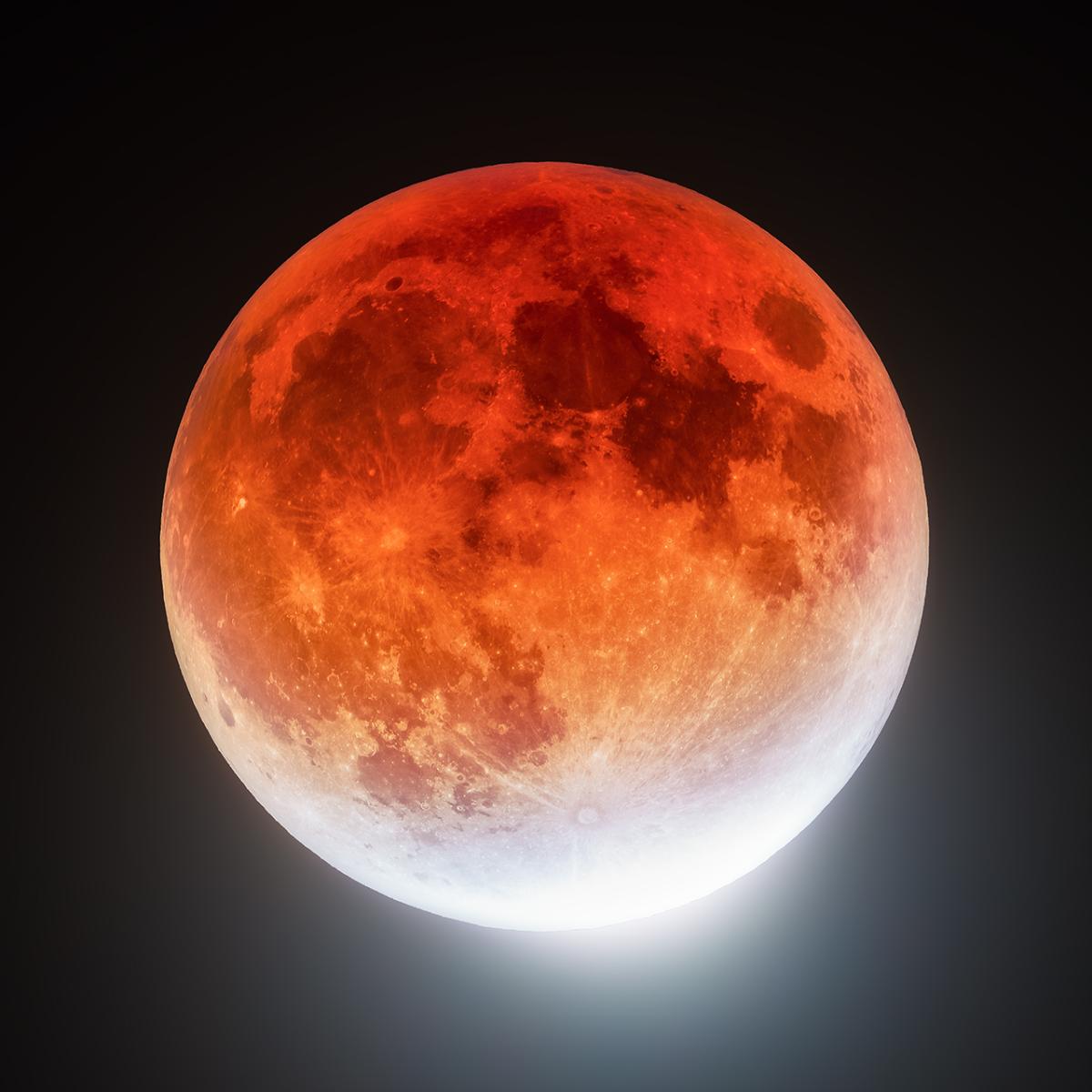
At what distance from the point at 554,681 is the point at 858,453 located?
1.07m

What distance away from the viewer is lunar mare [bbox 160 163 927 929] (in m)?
2.66

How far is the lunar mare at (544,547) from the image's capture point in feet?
8.74

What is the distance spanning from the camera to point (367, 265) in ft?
9.87

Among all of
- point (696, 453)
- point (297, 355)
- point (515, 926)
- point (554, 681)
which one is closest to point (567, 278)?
point (696, 453)

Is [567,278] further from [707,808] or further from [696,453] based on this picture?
[707,808]

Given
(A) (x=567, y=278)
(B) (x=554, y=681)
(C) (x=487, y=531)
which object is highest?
(A) (x=567, y=278)

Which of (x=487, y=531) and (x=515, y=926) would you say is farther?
(x=515, y=926)

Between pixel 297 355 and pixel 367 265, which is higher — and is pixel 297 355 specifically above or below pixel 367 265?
below

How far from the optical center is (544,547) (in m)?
2.63

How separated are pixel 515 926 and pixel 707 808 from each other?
2.73ft

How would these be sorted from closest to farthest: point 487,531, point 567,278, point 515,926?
point 487,531
point 567,278
point 515,926

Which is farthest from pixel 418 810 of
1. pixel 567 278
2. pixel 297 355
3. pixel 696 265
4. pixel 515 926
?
pixel 696 265

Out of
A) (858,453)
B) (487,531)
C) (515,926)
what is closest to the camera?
(487,531)

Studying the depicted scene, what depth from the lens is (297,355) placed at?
9.70 ft
